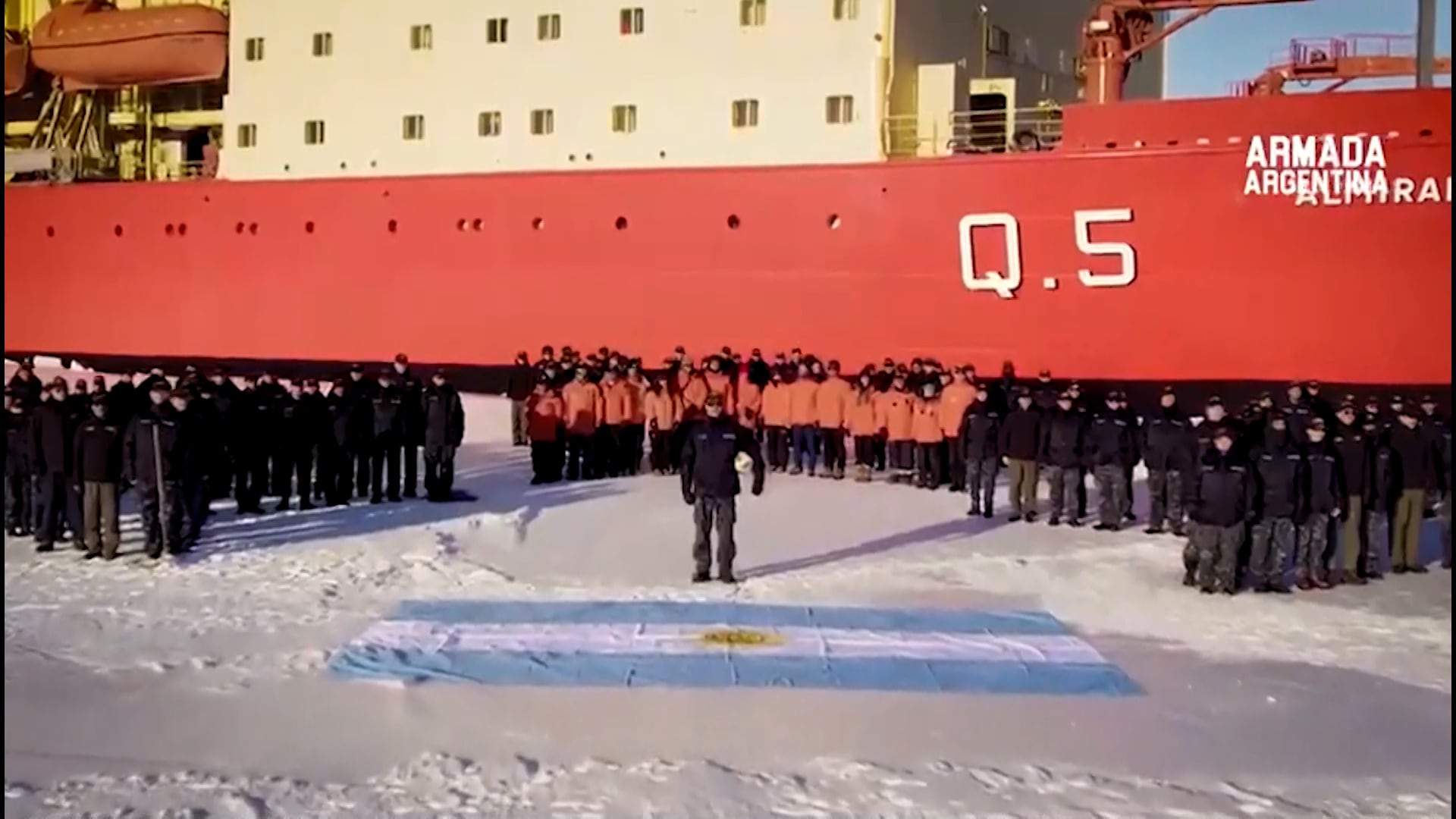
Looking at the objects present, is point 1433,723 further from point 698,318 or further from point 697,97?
point 697,97

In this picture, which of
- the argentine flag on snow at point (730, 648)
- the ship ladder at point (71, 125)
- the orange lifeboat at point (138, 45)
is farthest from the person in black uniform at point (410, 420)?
the ship ladder at point (71, 125)

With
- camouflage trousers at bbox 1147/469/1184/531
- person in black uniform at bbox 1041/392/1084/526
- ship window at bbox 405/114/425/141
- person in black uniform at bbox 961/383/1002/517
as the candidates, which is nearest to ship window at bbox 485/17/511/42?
ship window at bbox 405/114/425/141

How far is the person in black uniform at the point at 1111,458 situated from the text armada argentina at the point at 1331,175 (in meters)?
4.10

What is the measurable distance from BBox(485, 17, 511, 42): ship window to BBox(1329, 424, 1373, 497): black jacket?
1123cm

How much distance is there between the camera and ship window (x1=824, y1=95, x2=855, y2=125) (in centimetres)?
1478

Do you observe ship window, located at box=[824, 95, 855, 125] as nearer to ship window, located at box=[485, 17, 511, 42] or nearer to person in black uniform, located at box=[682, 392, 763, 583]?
ship window, located at box=[485, 17, 511, 42]

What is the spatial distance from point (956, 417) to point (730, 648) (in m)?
5.80

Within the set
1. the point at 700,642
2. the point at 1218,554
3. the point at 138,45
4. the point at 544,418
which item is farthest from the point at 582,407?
the point at 138,45

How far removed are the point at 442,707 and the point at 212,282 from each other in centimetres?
1314

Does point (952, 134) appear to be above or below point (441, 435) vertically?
above

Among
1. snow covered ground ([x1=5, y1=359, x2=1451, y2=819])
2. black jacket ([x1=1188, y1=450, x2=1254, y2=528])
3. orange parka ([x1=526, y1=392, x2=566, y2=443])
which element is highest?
orange parka ([x1=526, y1=392, x2=566, y2=443])

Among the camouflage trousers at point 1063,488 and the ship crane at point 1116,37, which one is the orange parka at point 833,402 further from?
the ship crane at point 1116,37

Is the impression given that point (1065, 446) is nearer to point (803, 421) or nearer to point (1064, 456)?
point (1064, 456)

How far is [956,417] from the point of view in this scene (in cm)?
1185
